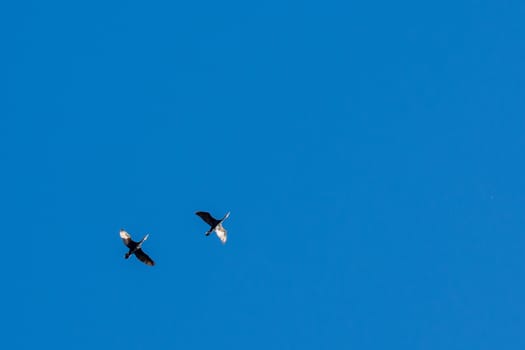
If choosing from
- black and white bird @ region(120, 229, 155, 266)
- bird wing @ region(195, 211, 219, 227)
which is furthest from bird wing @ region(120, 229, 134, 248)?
bird wing @ region(195, 211, 219, 227)

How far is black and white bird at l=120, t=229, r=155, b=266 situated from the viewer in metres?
147

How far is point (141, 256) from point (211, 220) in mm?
6966

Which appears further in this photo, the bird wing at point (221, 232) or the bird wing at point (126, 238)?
the bird wing at point (221, 232)

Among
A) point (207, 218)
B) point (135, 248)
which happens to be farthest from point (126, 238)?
point (207, 218)

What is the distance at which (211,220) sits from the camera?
149000 millimetres

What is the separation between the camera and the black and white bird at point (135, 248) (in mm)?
147125

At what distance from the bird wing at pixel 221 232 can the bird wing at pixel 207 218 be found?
511 millimetres

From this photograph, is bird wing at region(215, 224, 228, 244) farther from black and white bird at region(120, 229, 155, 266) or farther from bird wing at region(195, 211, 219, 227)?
black and white bird at region(120, 229, 155, 266)

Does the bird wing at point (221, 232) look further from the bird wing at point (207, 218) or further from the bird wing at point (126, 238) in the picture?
the bird wing at point (126, 238)

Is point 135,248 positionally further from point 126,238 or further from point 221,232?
point 221,232

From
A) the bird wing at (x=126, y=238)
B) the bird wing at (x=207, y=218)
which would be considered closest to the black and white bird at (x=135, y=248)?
the bird wing at (x=126, y=238)

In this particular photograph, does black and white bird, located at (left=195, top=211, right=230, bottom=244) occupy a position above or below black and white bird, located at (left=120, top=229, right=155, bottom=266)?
above

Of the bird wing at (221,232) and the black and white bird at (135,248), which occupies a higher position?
the bird wing at (221,232)

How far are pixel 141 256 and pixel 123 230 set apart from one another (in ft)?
9.46
